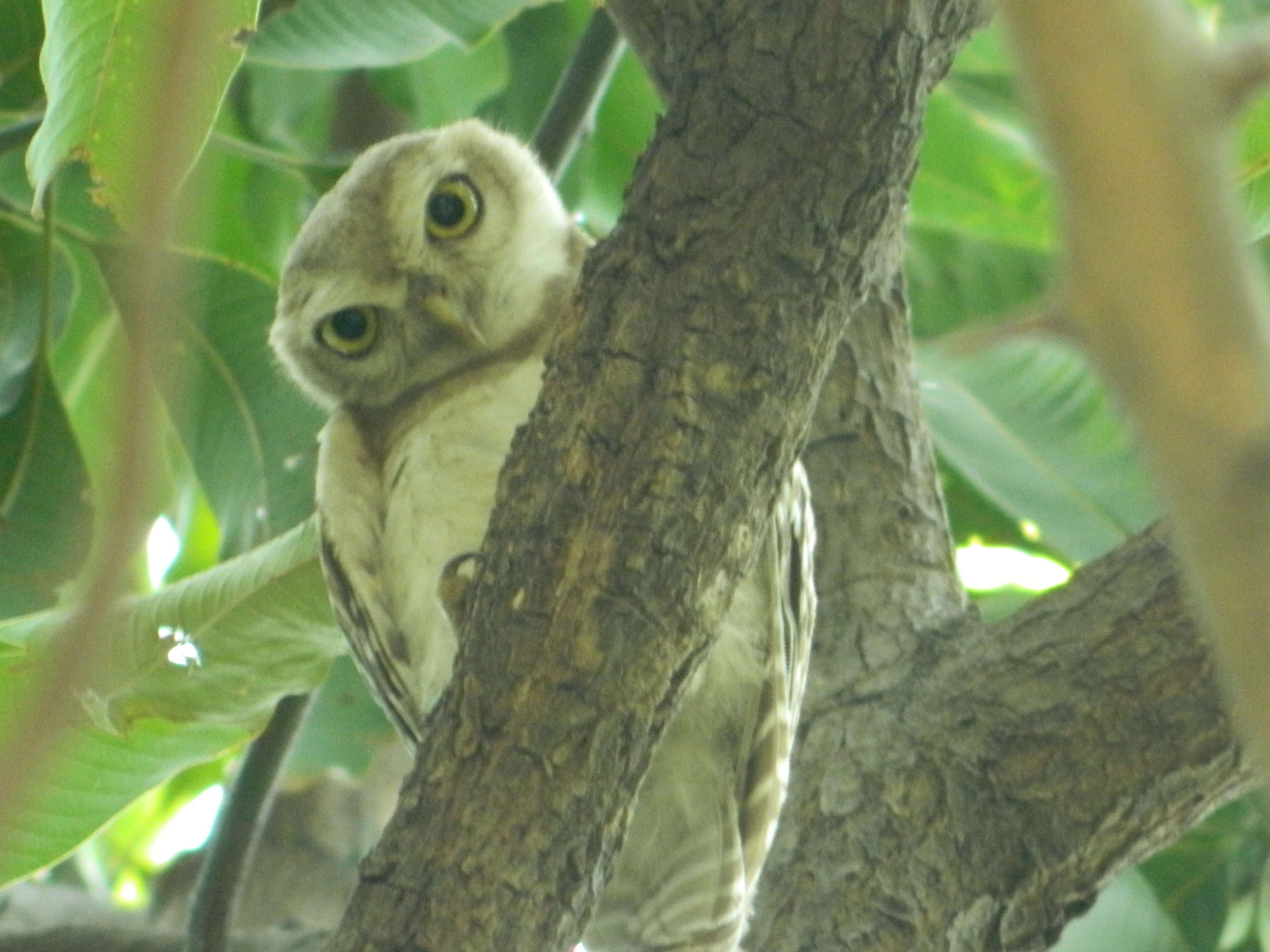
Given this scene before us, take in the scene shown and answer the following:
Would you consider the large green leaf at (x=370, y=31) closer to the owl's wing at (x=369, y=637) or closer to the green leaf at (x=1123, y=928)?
the owl's wing at (x=369, y=637)

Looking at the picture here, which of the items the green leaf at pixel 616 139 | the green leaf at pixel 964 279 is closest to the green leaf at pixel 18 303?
the green leaf at pixel 616 139

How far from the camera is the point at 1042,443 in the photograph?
14.5 feet

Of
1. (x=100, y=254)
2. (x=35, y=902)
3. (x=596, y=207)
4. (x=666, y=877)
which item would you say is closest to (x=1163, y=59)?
(x=666, y=877)

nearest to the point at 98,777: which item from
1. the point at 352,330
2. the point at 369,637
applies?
the point at 369,637

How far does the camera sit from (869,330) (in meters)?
3.45

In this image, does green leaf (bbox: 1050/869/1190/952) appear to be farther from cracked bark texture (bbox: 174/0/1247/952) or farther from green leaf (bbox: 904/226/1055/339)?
green leaf (bbox: 904/226/1055/339)

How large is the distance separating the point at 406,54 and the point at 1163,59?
10.5ft

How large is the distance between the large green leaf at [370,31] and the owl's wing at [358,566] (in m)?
0.84

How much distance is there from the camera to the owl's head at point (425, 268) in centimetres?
328

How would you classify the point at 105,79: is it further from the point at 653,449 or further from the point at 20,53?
the point at 20,53

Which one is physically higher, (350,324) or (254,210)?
(254,210)

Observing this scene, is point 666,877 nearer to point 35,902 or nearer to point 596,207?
point 35,902

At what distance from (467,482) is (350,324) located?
604 millimetres

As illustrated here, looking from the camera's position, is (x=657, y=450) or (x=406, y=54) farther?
(x=406, y=54)
